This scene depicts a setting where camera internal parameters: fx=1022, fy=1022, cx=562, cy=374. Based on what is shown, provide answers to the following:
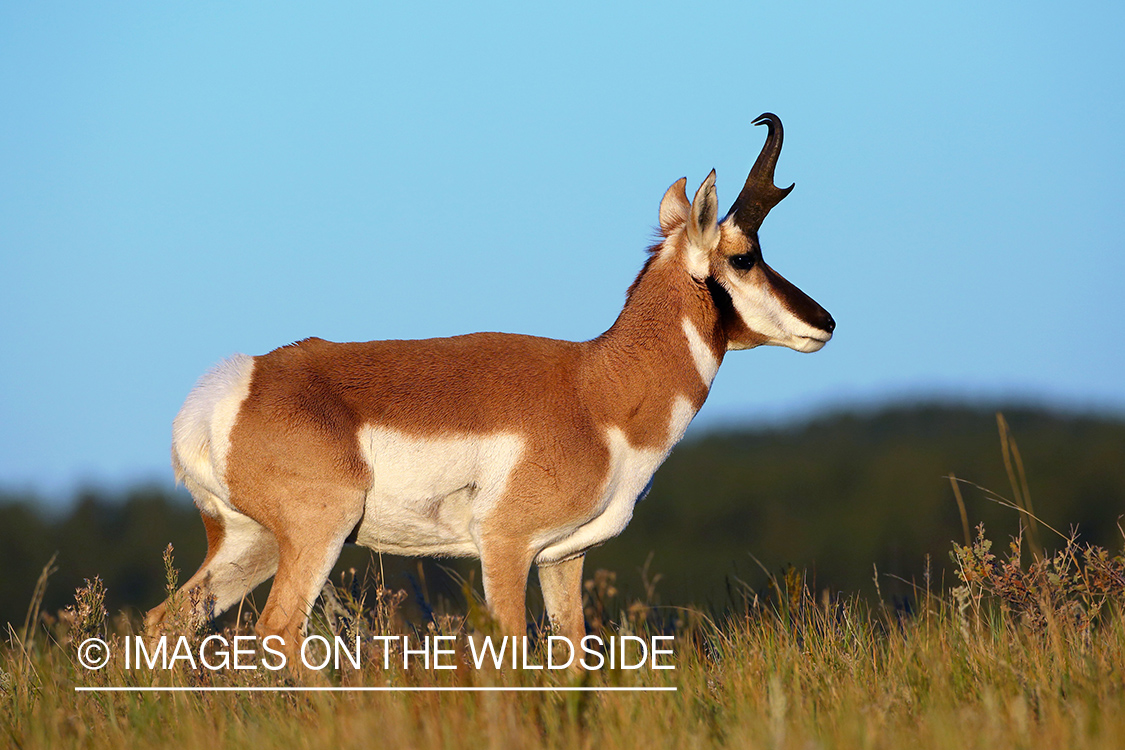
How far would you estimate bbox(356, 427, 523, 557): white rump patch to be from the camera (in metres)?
6.50

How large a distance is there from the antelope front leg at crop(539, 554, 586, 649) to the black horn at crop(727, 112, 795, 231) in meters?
2.68

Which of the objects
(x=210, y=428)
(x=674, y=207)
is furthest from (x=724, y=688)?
(x=674, y=207)

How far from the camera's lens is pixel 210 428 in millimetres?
6449

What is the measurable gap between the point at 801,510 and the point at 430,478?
64.4 metres

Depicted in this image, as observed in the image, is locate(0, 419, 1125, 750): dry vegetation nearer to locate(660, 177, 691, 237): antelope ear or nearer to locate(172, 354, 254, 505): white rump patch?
locate(172, 354, 254, 505): white rump patch

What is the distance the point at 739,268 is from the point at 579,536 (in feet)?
7.16

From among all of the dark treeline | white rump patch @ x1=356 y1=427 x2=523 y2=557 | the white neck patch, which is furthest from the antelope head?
the dark treeline

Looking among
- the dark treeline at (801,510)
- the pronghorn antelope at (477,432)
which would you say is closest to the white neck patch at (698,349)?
the pronghorn antelope at (477,432)

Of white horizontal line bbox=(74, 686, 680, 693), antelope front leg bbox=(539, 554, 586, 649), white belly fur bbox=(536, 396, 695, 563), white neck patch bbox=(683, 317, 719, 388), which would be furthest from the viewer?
antelope front leg bbox=(539, 554, 586, 649)

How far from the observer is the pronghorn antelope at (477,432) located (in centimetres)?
636

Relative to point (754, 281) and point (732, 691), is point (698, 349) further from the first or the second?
point (732, 691)

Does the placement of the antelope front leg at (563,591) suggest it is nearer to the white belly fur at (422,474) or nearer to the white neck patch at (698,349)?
the white belly fur at (422,474)

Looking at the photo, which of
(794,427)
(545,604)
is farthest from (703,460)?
(545,604)

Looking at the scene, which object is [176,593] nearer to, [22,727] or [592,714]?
[22,727]
